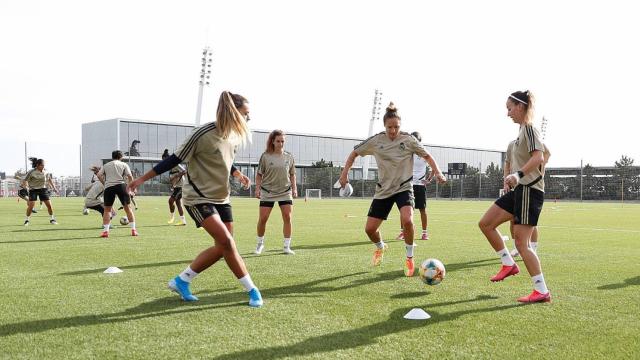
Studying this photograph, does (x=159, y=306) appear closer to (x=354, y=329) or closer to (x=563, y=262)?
(x=354, y=329)

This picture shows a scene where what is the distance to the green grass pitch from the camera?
384cm

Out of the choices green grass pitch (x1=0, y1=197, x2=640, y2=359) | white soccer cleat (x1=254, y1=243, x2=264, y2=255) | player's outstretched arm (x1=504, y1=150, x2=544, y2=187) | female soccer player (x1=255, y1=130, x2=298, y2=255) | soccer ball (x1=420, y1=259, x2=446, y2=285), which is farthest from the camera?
female soccer player (x1=255, y1=130, x2=298, y2=255)

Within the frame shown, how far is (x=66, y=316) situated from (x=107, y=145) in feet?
215

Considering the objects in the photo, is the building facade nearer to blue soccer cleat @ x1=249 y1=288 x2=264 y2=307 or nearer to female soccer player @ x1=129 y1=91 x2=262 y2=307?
female soccer player @ x1=129 y1=91 x2=262 y2=307

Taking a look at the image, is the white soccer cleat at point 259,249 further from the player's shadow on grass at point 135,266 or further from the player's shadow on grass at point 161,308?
the player's shadow on grass at point 161,308

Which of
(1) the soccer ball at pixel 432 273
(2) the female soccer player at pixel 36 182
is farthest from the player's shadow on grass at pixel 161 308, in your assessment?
(2) the female soccer player at pixel 36 182

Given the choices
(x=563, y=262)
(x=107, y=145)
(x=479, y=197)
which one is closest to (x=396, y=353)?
(x=563, y=262)

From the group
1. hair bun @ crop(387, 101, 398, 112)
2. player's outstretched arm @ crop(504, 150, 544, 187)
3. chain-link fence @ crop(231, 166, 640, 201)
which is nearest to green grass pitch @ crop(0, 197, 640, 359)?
player's outstretched arm @ crop(504, 150, 544, 187)

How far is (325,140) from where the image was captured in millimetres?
80562

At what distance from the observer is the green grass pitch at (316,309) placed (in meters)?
3.84

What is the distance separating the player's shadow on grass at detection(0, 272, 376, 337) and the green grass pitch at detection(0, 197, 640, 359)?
1 centimetres

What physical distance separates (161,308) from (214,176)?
1349mm

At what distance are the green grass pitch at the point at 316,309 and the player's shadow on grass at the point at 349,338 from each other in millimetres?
14

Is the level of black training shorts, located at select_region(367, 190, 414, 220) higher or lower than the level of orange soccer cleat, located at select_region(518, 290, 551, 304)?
higher
